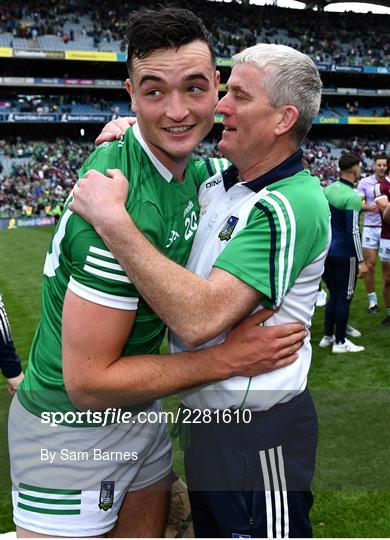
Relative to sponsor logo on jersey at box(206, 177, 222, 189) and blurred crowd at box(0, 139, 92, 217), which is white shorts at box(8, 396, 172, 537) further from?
blurred crowd at box(0, 139, 92, 217)

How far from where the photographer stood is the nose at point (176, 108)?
2.01m

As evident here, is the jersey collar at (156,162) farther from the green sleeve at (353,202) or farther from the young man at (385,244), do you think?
the young man at (385,244)

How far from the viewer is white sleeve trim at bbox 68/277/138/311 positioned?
183 centimetres

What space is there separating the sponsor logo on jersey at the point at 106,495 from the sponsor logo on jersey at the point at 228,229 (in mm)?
1024

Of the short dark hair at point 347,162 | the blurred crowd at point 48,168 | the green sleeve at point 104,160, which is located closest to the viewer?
the green sleeve at point 104,160

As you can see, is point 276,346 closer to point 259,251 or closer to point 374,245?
point 259,251

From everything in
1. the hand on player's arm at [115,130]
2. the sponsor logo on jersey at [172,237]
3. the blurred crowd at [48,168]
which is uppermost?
the hand on player's arm at [115,130]

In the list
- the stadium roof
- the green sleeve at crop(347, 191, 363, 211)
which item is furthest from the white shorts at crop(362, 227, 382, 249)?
the stadium roof

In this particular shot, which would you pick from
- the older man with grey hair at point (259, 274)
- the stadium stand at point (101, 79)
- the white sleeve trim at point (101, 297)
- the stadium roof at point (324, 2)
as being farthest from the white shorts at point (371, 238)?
the stadium roof at point (324, 2)

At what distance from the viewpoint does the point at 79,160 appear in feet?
122

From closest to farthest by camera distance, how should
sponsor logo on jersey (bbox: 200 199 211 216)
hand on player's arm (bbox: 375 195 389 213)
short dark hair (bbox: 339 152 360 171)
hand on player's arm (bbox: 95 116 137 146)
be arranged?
1. sponsor logo on jersey (bbox: 200 199 211 216)
2. hand on player's arm (bbox: 95 116 137 146)
3. short dark hair (bbox: 339 152 360 171)
4. hand on player's arm (bbox: 375 195 389 213)

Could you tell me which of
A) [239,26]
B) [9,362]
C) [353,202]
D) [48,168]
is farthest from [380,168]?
[239,26]

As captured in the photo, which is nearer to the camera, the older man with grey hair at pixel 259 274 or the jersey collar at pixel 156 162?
the older man with grey hair at pixel 259 274

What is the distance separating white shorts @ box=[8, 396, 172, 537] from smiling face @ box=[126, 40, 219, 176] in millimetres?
1087
